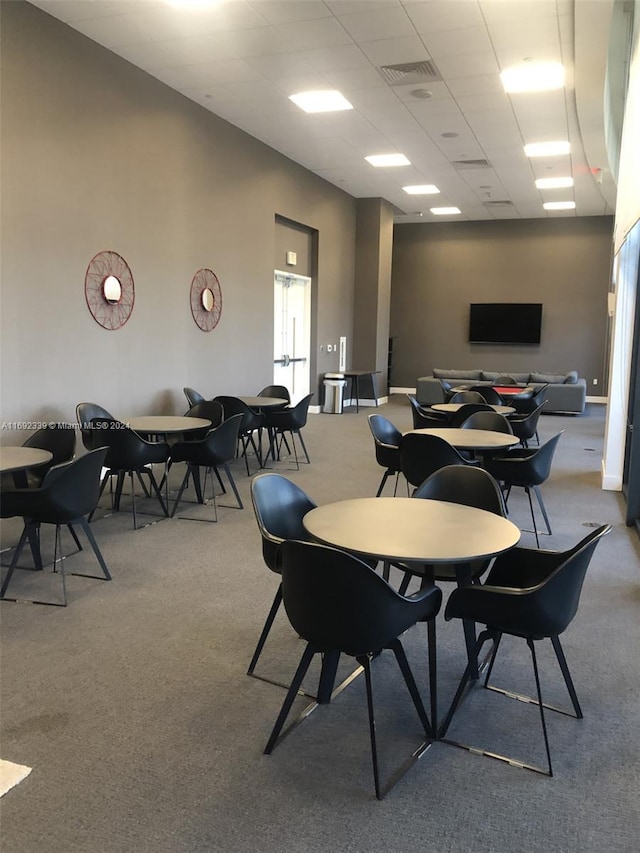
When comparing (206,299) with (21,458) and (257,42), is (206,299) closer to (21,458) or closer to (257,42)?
(257,42)

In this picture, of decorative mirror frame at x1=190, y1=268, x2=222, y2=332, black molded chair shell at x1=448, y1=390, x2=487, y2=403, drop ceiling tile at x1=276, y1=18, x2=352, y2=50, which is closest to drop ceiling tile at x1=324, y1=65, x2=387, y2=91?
drop ceiling tile at x1=276, y1=18, x2=352, y2=50

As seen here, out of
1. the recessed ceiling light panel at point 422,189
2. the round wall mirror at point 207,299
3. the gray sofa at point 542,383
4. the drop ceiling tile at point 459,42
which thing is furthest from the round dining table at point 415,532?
the recessed ceiling light panel at point 422,189

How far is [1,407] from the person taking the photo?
204 inches

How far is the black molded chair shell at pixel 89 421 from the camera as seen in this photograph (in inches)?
199

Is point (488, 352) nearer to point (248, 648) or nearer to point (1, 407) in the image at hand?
point (1, 407)

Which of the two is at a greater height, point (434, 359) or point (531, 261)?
point (531, 261)

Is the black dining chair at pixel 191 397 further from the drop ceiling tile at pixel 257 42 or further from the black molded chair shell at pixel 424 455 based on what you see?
the drop ceiling tile at pixel 257 42

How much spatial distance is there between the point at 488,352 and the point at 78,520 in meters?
13.0

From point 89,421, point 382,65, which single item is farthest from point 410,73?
point 89,421

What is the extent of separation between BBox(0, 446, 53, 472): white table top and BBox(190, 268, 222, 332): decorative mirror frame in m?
3.88

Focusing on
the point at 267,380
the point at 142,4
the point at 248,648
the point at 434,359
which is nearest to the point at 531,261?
the point at 434,359

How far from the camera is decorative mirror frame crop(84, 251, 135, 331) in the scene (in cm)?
609

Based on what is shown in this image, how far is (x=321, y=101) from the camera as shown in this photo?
7469mm

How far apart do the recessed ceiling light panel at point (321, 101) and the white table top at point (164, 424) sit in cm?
396
